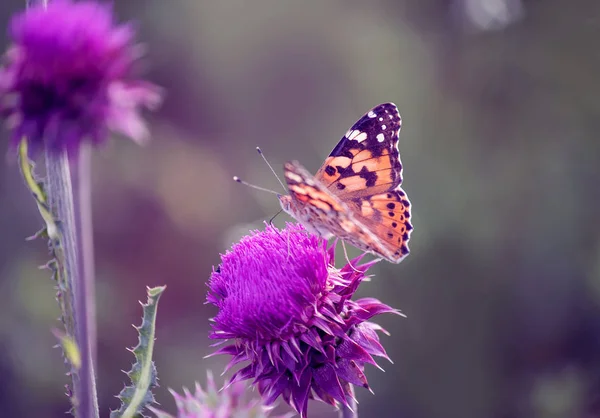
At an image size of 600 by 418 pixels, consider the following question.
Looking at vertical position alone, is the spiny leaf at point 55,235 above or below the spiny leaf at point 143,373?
above

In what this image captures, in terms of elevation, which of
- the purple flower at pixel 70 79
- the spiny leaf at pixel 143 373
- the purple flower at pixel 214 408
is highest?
the purple flower at pixel 70 79

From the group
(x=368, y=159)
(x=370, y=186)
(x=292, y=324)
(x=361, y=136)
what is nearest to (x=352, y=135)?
(x=361, y=136)

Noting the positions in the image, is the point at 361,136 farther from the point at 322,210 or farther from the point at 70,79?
the point at 70,79

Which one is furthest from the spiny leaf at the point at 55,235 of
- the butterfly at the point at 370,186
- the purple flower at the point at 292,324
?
the butterfly at the point at 370,186

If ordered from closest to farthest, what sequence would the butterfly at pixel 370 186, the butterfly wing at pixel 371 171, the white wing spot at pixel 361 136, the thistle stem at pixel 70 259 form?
the thistle stem at pixel 70 259 < the butterfly at pixel 370 186 < the butterfly wing at pixel 371 171 < the white wing spot at pixel 361 136

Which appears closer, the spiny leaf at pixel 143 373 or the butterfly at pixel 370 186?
the spiny leaf at pixel 143 373

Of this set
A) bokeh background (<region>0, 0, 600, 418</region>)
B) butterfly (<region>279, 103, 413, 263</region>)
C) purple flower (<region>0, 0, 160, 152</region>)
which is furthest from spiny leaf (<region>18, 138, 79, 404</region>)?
bokeh background (<region>0, 0, 600, 418</region>)

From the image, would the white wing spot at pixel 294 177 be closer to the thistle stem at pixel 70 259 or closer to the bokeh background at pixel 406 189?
the thistle stem at pixel 70 259

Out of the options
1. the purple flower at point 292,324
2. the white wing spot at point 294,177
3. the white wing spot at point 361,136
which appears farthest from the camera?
the white wing spot at point 361,136
